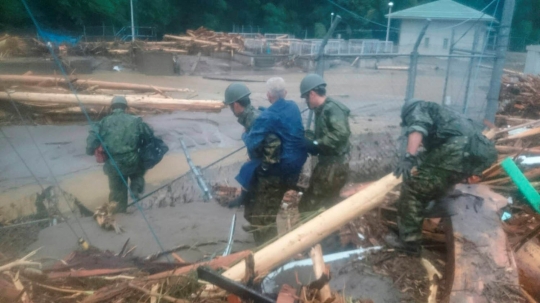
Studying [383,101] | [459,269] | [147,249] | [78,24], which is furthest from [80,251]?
[78,24]

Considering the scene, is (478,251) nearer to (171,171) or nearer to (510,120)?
(171,171)

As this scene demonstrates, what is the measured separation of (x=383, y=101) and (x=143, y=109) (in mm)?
6703

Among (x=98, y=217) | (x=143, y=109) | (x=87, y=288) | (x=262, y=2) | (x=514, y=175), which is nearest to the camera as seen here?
(x=87, y=288)

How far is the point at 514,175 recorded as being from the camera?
14.6 ft

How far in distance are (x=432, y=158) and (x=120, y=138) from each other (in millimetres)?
3780

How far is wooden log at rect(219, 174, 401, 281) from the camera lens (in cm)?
303

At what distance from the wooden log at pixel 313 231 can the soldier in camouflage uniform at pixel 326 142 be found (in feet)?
1.64

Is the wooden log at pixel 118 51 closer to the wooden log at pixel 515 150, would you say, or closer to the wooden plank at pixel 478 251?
the wooden log at pixel 515 150

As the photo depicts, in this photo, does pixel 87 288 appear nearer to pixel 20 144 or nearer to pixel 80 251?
pixel 80 251

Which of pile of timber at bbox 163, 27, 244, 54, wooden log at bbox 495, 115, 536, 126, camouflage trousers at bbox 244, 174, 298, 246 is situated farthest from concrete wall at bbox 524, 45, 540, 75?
camouflage trousers at bbox 244, 174, 298, 246

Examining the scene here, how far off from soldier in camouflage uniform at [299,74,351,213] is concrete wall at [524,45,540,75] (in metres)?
21.1

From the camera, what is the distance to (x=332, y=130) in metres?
4.04

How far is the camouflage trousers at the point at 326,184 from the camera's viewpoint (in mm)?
4184

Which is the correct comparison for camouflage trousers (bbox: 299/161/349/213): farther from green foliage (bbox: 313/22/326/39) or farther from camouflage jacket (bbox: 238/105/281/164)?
green foliage (bbox: 313/22/326/39)
